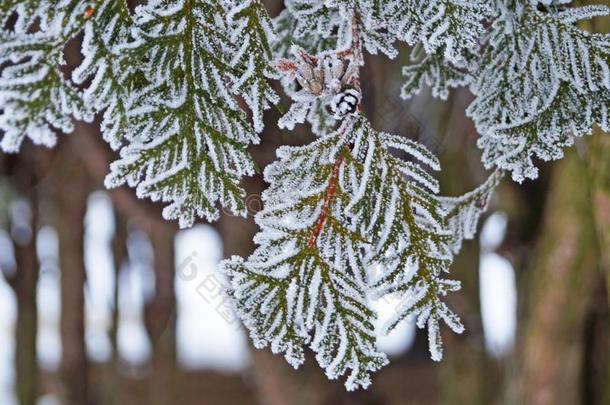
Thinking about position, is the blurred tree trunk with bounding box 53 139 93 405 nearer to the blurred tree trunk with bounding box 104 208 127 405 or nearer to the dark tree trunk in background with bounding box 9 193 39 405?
the dark tree trunk in background with bounding box 9 193 39 405

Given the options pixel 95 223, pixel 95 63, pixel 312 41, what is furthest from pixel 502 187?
pixel 95 223

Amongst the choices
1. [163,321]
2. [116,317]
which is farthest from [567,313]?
[116,317]

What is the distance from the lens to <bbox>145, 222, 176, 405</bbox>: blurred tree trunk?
15.4ft

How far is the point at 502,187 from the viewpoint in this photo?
2.45 meters

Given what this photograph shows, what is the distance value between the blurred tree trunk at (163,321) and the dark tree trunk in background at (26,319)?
2.54ft

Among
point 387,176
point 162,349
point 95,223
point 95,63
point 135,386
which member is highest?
point 95,223

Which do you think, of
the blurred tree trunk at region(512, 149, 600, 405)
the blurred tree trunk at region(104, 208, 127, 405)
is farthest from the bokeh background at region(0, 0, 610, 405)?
the blurred tree trunk at region(104, 208, 127, 405)

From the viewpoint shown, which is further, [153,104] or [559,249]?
[559,249]

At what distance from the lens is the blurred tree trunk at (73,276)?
4.29 metres

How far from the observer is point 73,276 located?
14.9 feet

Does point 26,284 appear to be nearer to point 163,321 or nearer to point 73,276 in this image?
point 73,276

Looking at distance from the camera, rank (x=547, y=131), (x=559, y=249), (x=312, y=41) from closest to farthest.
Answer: (x=547, y=131) → (x=312, y=41) → (x=559, y=249)

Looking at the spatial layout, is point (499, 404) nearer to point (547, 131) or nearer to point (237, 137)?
point (547, 131)

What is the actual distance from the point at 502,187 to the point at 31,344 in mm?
2902
